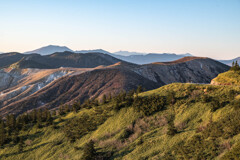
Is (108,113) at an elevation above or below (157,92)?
below

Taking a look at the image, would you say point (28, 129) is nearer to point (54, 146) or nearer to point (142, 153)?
point (54, 146)

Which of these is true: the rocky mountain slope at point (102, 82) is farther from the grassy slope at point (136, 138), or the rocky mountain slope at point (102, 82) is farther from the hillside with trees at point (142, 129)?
the grassy slope at point (136, 138)

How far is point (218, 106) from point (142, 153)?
12.0 meters

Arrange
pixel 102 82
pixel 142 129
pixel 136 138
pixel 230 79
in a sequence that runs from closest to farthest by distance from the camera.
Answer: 1. pixel 136 138
2. pixel 142 129
3. pixel 230 79
4. pixel 102 82

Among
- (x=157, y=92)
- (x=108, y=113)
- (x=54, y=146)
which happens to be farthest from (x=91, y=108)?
(x=157, y=92)

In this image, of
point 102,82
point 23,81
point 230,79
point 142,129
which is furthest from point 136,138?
point 23,81

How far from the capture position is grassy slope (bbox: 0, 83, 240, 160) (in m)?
23.4

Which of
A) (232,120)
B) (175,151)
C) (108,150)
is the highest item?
(232,120)

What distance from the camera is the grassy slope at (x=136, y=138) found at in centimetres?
2341

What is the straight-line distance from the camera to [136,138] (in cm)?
2730

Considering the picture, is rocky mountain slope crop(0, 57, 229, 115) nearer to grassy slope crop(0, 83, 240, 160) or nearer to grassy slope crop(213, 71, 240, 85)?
grassy slope crop(0, 83, 240, 160)

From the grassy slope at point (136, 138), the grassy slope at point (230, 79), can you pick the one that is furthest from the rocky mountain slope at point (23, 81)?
the grassy slope at point (230, 79)

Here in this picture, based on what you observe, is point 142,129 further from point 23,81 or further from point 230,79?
point 23,81

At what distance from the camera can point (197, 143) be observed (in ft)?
65.8
